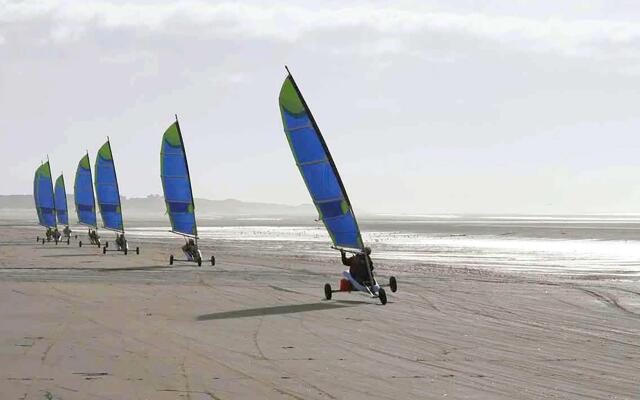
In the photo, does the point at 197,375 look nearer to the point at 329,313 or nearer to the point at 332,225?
the point at 329,313

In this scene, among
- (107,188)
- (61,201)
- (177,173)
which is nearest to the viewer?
(177,173)

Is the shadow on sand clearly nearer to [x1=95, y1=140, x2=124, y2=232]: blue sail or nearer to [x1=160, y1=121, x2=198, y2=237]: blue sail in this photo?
[x1=160, y1=121, x2=198, y2=237]: blue sail

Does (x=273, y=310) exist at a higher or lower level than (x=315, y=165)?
lower

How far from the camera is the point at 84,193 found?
2063 inches

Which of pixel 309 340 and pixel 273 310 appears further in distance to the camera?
pixel 273 310

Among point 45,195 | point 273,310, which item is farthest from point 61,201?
point 273,310

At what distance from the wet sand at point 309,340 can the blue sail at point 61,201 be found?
39.5 metres

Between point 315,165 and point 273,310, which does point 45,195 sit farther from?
point 273,310

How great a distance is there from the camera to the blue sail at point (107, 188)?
45188mm

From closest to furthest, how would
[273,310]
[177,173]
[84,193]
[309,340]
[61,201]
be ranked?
[309,340] < [273,310] < [177,173] < [84,193] < [61,201]

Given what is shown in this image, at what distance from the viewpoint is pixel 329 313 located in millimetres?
17094

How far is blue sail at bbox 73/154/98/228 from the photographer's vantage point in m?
51.3

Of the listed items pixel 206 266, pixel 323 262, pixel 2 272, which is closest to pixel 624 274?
pixel 323 262

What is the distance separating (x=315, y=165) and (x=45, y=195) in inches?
1764
